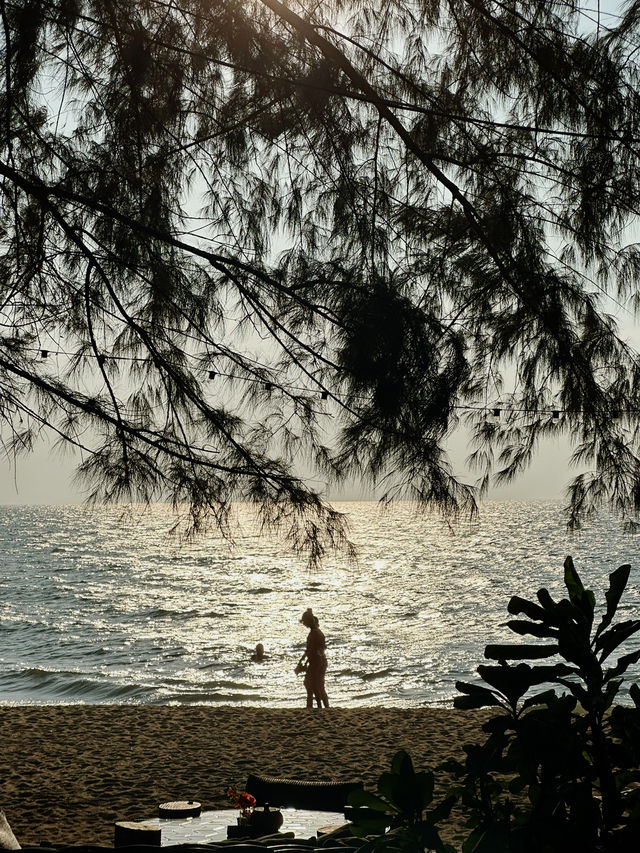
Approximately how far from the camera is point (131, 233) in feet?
14.1

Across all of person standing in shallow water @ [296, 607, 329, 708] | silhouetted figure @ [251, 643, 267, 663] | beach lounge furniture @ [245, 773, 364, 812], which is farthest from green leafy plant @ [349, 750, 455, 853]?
silhouetted figure @ [251, 643, 267, 663]

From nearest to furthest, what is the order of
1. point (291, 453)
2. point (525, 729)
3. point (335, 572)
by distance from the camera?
1. point (525, 729)
2. point (291, 453)
3. point (335, 572)

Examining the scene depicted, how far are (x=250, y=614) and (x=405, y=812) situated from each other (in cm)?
3567

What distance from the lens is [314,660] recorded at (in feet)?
40.0

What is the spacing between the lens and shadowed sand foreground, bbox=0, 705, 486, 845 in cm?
730

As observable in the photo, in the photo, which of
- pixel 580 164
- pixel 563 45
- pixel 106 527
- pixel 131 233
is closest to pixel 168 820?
pixel 131 233

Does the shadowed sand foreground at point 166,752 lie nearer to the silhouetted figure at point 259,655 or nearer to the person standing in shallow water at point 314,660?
the person standing in shallow water at point 314,660

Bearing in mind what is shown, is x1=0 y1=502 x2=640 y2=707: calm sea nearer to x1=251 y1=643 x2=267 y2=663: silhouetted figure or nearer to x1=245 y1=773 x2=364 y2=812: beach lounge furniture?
x1=251 y1=643 x2=267 y2=663: silhouetted figure

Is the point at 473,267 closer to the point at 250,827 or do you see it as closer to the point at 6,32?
the point at 6,32

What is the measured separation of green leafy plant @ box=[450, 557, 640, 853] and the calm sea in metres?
1.91

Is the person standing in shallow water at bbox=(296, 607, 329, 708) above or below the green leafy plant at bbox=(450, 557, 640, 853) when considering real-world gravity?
below

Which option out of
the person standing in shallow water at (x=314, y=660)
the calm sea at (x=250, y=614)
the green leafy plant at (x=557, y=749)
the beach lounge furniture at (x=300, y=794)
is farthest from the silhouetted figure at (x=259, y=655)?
the green leafy plant at (x=557, y=749)

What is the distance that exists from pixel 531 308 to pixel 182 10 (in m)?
2.01

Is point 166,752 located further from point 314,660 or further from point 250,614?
point 250,614
